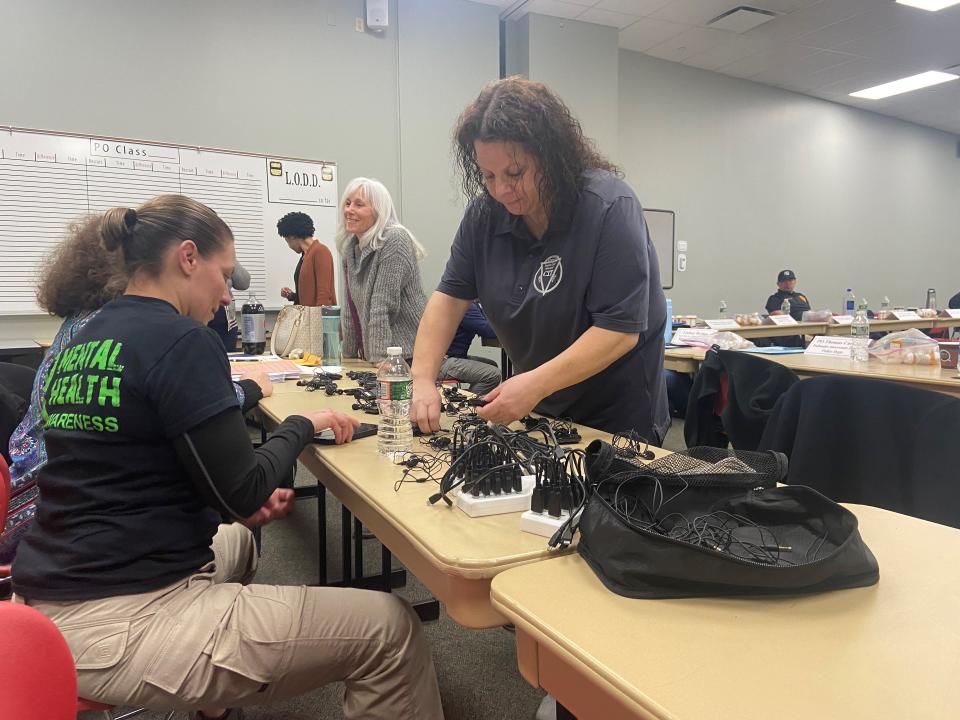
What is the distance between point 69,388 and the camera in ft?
3.21

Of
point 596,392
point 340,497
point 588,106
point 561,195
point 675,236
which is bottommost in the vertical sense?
point 340,497

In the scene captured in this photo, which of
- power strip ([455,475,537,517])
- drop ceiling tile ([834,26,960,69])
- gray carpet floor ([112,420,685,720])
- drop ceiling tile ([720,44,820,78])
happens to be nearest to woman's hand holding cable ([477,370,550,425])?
power strip ([455,475,537,517])

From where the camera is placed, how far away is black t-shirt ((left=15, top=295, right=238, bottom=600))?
37.1 inches

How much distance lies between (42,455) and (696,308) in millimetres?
6936

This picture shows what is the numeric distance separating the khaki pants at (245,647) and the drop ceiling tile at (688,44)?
6397 mm

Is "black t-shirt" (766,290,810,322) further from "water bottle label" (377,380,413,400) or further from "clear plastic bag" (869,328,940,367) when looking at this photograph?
"water bottle label" (377,380,413,400)

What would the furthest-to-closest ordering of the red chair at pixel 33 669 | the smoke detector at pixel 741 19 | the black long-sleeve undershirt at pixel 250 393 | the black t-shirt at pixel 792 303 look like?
the black t-shirt at pixel 792 303 < the smoke detector at pixel 741 19 < the black long-sleeve undershirt at pixel 250 393 < the red chair at pixel 33 669

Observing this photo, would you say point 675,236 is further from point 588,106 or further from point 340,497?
point 340,497

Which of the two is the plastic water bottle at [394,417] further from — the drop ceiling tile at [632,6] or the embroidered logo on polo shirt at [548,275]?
the drop ceiling tile at [632,6]

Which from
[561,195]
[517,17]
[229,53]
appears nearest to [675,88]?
[517,17]

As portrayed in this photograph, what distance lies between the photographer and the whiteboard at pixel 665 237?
22.5ft

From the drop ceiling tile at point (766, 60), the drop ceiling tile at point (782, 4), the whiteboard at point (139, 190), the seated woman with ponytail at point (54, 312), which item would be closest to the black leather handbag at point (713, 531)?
the seated woman with ponytail at point (54, 312)

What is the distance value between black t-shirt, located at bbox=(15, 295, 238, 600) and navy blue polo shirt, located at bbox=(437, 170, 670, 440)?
0.72 meters

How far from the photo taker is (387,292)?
242 centimetres
